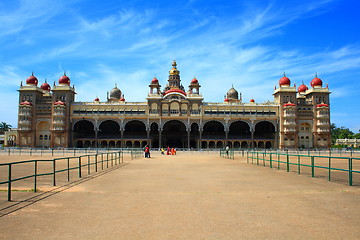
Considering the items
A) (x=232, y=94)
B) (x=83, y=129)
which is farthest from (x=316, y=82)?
(x=83, y=129)

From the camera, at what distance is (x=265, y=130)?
68.2 meters

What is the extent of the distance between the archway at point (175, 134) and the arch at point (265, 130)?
53.5 feet

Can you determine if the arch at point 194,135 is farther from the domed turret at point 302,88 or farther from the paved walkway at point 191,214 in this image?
the paved walkway at point 191,214

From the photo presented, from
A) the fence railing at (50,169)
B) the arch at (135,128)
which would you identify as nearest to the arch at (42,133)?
the arch at (135,128)

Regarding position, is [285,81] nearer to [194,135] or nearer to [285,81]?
[285,81]

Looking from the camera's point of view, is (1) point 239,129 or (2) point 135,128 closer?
(1) point 239,129

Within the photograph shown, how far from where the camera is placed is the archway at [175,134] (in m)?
66.2

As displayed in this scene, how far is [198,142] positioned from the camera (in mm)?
62406

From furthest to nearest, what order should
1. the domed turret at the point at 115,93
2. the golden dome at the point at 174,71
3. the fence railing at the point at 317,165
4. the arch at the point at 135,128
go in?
the golden dome at the point at 174,71 < the domed turret at the point at 115,93 < the arch at the point at 135,128 < the fence railing at the point at 317,165

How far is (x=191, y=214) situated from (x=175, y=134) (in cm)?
5934

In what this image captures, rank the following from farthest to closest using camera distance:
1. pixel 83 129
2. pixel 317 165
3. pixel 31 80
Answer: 1. pixel 83 129
2. pixel 31 80
3. pixel 317 165

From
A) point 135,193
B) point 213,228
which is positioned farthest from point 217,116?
point 213,228

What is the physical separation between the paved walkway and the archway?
179 ft

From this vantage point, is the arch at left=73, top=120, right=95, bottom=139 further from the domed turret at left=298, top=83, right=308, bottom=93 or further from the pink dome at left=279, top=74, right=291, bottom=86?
the domed turret at left=298, top=83, right=308, bottom=93
